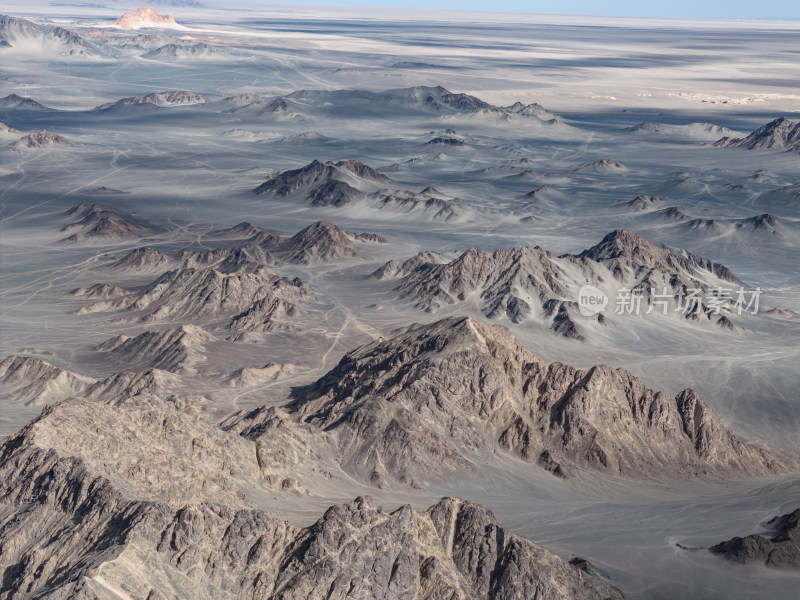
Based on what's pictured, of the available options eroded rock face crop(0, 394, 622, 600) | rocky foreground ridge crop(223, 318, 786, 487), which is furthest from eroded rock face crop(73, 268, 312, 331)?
eroded rock face crop(0, 394, 622, 600)

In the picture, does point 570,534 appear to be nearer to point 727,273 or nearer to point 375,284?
point 375,284

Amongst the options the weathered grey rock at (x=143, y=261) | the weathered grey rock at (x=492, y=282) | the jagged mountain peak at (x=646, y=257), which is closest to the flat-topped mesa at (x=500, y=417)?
the weathered grey rock at (x=492, y=282)

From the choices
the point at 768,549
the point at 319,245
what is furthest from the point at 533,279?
the point at 768,549

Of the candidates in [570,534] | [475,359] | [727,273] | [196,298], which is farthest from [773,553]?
[727,273]

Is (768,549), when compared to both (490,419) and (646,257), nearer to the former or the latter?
(490,419)

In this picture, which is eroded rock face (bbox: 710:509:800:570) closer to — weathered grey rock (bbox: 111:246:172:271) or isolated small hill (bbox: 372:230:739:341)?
isolated small hill (bbox: 372:230:739:341)

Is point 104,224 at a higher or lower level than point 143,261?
lower
